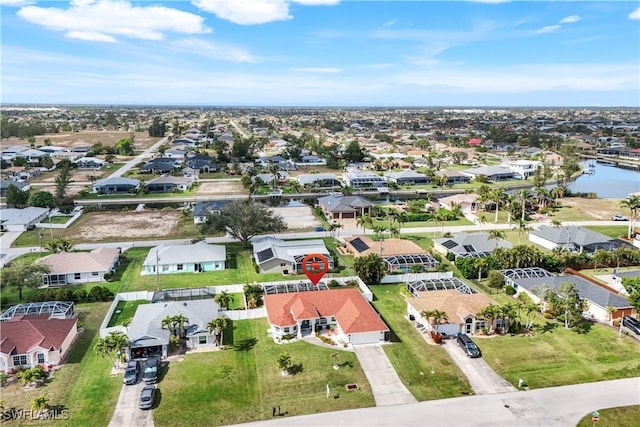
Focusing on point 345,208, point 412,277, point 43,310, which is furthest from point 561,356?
point 345,208

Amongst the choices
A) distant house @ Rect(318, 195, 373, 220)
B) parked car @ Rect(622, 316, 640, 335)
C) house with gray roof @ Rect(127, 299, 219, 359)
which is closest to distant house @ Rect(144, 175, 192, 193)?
distant house @ Rect(318, 195, 373, 220)

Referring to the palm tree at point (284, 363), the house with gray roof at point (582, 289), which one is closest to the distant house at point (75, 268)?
the palm tree at point (284, 363)

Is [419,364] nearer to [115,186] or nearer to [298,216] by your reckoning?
[298,216]

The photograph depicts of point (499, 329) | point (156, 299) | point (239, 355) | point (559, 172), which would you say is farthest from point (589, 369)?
point (559, 172)

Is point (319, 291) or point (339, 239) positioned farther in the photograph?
Result: point (339, 239)

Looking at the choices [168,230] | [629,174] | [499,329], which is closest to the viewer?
[499,329]

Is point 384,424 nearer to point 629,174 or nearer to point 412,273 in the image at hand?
point 412,273
